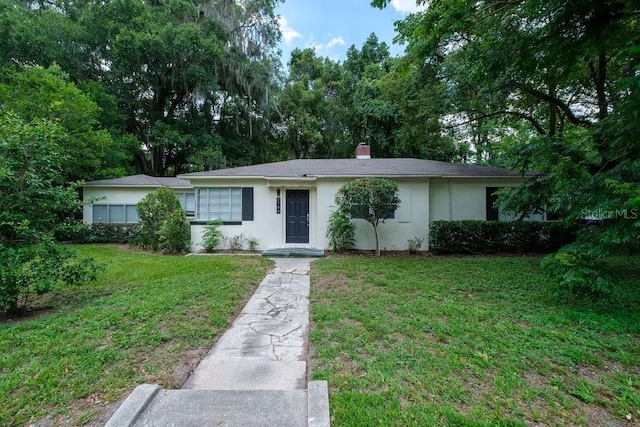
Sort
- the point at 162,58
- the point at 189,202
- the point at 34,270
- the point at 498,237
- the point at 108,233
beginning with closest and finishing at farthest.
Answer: the point at 34,270 < the point at 498,237 < the point at 108,233 < the point at 189,202 < the point at 162,58

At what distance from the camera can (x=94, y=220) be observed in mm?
12258

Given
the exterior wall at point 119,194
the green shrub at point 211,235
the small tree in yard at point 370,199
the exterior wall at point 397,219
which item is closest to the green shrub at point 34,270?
the green shrub at point 211,235

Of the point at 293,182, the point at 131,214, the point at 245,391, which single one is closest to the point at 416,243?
the point at 293,182

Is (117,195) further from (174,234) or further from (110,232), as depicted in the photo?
(174,234)

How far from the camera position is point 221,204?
32.0ft

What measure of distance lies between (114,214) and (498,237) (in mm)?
15529

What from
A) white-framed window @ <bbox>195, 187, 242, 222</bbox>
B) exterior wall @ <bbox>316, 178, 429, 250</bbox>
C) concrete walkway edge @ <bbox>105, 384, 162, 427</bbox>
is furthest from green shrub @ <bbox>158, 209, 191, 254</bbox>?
concrete walkway edge @ <bbox>105, 384, 162, 427</bbox>

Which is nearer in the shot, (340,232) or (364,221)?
(340,232)

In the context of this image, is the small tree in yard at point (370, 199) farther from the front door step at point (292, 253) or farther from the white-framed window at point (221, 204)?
the white-framed window at point (221, 204)

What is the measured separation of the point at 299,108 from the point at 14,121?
18.5m

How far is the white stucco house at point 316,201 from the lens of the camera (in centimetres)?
935

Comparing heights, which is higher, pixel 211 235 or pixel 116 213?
pixel 116 213

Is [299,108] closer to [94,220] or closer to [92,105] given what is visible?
[92,105]

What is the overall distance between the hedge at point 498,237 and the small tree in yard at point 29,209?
9.32 metres
